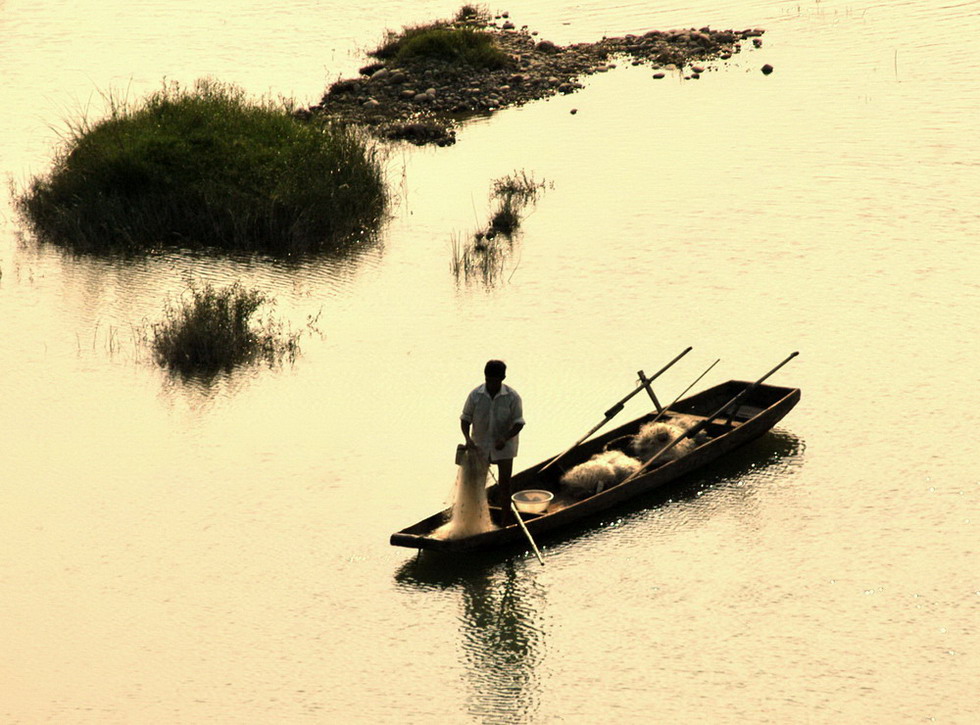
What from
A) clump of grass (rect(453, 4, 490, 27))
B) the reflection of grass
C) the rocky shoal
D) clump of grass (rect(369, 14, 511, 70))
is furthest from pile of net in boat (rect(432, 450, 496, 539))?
clump of grass (rect(453, 4, 490, 27))

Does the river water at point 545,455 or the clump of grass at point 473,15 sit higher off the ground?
the clump of grass at point 473,15

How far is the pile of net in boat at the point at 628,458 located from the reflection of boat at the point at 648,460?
0.13ft

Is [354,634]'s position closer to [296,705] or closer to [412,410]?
[296,705]

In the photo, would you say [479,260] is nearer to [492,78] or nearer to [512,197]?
[512,197]

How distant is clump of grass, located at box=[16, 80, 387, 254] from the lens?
62.1ft

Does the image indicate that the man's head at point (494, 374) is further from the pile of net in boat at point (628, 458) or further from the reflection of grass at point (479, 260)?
the reflection of grass at point (479, 260)

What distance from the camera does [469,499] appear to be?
34.8 feet

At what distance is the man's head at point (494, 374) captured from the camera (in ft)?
34.1

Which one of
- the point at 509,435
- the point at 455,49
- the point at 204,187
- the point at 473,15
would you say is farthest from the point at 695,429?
the point at 473,15

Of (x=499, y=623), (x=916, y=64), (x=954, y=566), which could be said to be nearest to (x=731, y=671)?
(x=499, y=623)

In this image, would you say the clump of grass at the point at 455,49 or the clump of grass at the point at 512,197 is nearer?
the clump of grass at the point at 512,197

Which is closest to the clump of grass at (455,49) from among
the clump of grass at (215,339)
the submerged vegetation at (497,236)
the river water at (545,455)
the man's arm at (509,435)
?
the river water at (545,455)

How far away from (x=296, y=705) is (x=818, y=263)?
11.0m

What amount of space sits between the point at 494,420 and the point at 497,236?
360 inches
